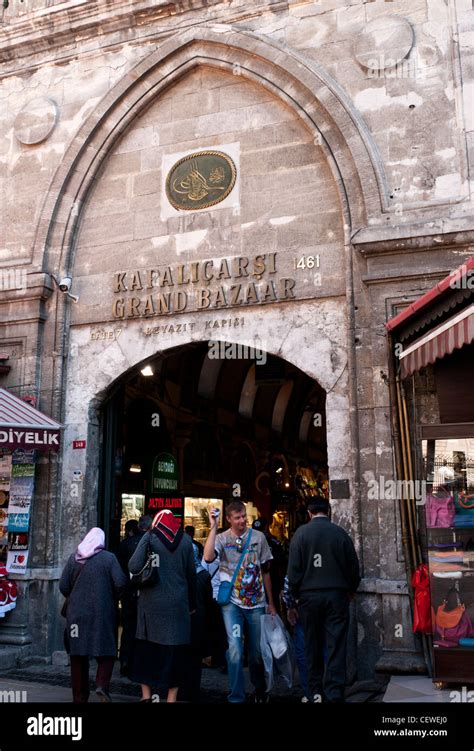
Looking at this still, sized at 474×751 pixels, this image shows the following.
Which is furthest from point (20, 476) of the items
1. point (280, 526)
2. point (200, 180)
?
point (280, 526)

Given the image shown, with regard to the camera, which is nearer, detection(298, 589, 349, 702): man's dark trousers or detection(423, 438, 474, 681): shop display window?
detection(298, 589, 349, 702): man's dark trousers

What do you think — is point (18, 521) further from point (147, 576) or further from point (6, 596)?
point (147, 576)

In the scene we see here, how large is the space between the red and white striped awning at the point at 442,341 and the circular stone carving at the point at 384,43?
3.90 m

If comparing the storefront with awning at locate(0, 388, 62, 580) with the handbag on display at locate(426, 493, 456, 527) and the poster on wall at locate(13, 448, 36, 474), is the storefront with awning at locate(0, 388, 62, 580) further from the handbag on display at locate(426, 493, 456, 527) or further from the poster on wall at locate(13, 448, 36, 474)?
the handbag on display at locate(426, 493, 456, 527)

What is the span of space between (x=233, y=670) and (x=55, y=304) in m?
5.46

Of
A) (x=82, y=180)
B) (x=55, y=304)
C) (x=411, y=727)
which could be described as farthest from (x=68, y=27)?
(x=411, y=727)

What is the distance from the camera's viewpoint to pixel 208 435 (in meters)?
15.1

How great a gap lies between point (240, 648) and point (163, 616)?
0.75 meters

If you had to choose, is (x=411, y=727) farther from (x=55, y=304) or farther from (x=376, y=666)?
(x=55, y=304)

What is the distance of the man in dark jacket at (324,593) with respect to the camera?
5.92m

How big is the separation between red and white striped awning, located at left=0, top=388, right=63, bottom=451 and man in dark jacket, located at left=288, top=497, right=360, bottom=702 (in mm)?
3704

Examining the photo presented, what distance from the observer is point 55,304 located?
31.8ft

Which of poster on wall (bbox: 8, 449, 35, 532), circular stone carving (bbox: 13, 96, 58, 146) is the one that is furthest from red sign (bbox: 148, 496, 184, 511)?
circular stone carving (bbox: 13, 96, 58, 146)

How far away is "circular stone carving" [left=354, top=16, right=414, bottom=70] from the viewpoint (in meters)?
8.52
